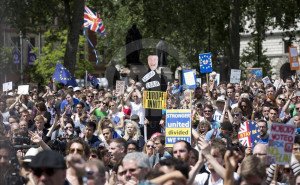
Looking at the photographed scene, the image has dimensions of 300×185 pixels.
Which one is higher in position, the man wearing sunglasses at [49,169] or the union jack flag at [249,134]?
the man wearing sunglasses at [49,169]

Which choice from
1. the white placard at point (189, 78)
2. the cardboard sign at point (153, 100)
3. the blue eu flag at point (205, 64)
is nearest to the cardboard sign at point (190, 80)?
the white placard at point (189, 78)

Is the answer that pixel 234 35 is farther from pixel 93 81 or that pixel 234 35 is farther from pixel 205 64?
pixel 205 64

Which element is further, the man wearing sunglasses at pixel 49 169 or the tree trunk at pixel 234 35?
the tree trunk at pixel 234 35

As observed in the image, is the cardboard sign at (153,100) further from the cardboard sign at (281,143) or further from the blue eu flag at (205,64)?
the cardboard sign at (281,143)

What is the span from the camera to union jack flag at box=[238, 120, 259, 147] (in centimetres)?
1320

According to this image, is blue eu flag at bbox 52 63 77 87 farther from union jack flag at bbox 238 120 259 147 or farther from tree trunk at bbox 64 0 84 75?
union jack flag at bbox 238 120 259 147

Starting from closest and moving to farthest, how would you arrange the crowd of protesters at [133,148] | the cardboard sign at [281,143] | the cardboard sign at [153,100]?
the crowd of protesters at [133,148]
the cardboard sign at [281,143]
the cardboard sign at [153,100]

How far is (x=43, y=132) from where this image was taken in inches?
652

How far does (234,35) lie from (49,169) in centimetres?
3367

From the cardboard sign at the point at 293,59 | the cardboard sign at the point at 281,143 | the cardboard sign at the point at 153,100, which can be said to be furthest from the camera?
the cardboard sign at the point at 293,59

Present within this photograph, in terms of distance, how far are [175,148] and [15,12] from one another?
24.8 m

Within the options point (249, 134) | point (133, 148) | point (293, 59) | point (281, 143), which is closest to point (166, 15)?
point (293, 59)

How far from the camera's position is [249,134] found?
43.6ft

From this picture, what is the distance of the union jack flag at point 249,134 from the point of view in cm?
1320
